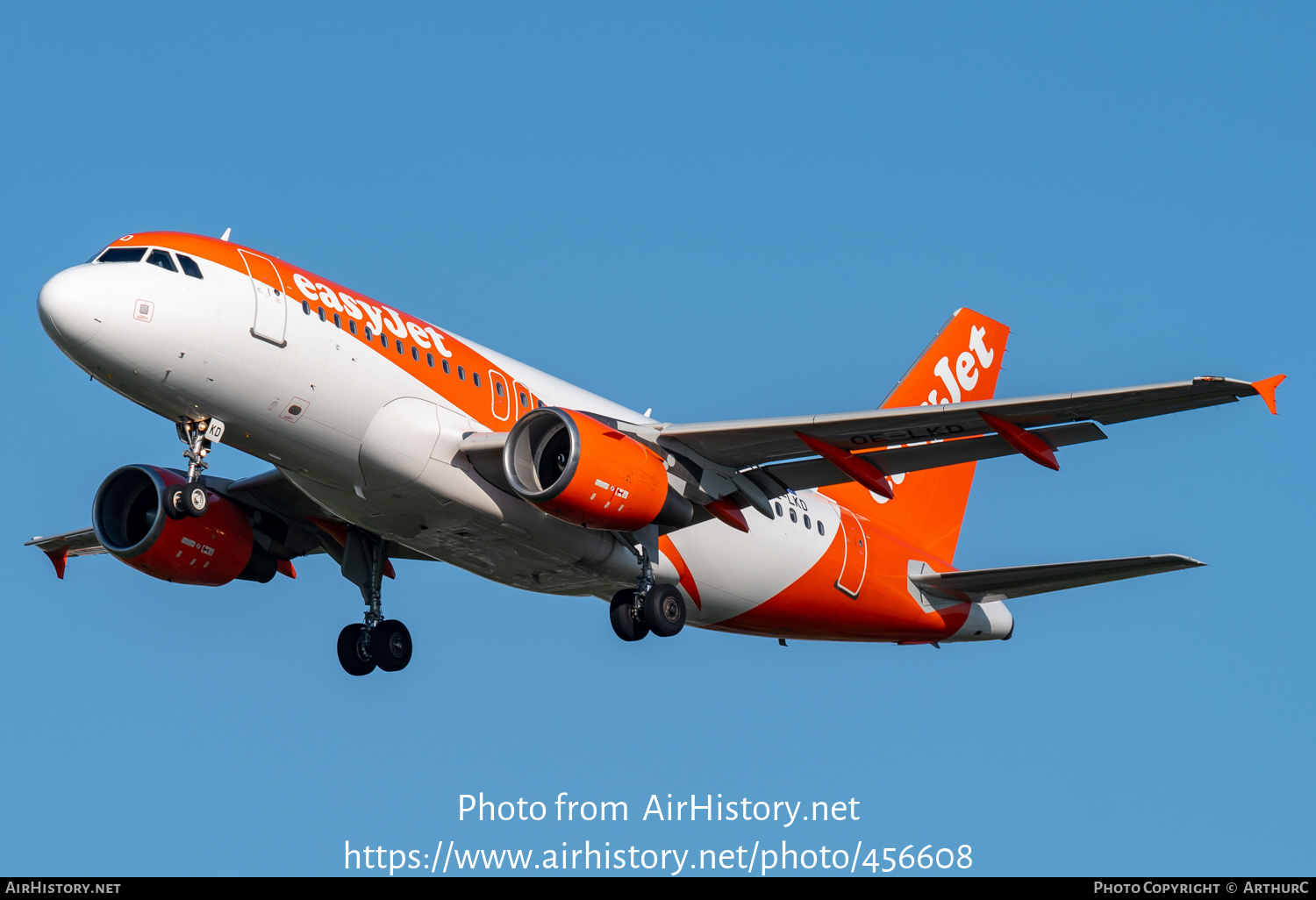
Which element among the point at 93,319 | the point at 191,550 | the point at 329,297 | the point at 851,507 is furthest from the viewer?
the point at 851,507

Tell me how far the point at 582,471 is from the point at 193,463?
6034mm

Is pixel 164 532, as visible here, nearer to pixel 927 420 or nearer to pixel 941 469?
pixel 927 420

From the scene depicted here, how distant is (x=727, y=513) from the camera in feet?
93.2

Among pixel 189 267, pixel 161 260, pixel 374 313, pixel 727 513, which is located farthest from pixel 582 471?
pixel 161 260

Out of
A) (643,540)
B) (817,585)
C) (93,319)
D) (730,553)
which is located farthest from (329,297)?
(817,585)

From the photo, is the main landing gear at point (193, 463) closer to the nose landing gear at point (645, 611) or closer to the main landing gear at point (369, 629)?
the main landing gear at point (369, 629)

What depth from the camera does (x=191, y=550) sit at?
1186 inches

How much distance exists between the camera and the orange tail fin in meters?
35.3

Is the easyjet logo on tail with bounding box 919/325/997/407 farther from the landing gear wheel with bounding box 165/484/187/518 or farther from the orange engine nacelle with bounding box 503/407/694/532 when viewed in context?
the landing gear wheel with bounding box 165/484/187/518

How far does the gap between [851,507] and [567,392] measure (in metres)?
8.54

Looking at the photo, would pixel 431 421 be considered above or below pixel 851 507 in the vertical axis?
below

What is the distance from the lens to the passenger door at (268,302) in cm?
2425

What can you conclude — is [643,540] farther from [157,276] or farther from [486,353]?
[157,276]

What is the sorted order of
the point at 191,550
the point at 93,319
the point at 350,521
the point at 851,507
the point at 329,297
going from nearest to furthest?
the point at 93,319, the point at 329,297, the point at 350,521, the point at 191,550, the point at 851,507
